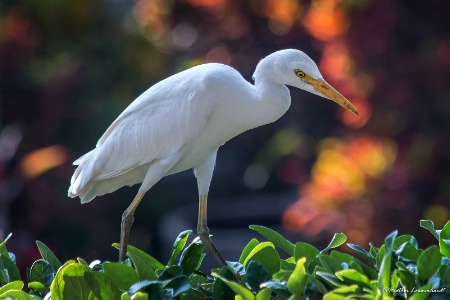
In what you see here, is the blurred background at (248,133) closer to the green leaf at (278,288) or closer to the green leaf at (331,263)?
the green leaf at (331,263)

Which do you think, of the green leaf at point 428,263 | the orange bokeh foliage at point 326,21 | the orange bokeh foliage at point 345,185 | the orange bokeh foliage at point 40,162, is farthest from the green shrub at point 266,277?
the orange bokeh foliage at point 40,162

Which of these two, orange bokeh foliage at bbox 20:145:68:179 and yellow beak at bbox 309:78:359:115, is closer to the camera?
yellow beak at bbox 309:78:359:115

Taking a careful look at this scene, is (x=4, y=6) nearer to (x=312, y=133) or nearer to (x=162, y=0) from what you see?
(x=162, y=0)

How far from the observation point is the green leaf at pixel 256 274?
10.5 ft

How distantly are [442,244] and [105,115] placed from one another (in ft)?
23.6

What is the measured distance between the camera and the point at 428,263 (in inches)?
116

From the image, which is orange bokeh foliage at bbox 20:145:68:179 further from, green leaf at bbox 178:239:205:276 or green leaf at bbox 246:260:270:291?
green leaf at bbox 246:260:270:291

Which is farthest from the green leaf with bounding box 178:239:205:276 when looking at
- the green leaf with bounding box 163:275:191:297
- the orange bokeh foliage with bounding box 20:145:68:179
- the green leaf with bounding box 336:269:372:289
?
the orange bokeh foliage with bounding box 20:145:68:179

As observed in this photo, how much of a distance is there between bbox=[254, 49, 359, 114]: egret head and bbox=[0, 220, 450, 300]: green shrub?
794 millimetres

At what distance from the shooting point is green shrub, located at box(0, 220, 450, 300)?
2922 millimetres

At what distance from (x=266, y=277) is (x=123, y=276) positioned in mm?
469

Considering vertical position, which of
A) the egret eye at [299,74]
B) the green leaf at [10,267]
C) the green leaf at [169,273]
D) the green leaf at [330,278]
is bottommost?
the green leaf at [10,267]

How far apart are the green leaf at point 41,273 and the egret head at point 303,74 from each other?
130cm

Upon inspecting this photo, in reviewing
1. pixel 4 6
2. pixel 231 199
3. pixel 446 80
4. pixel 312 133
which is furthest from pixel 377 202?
pixel 4 6
